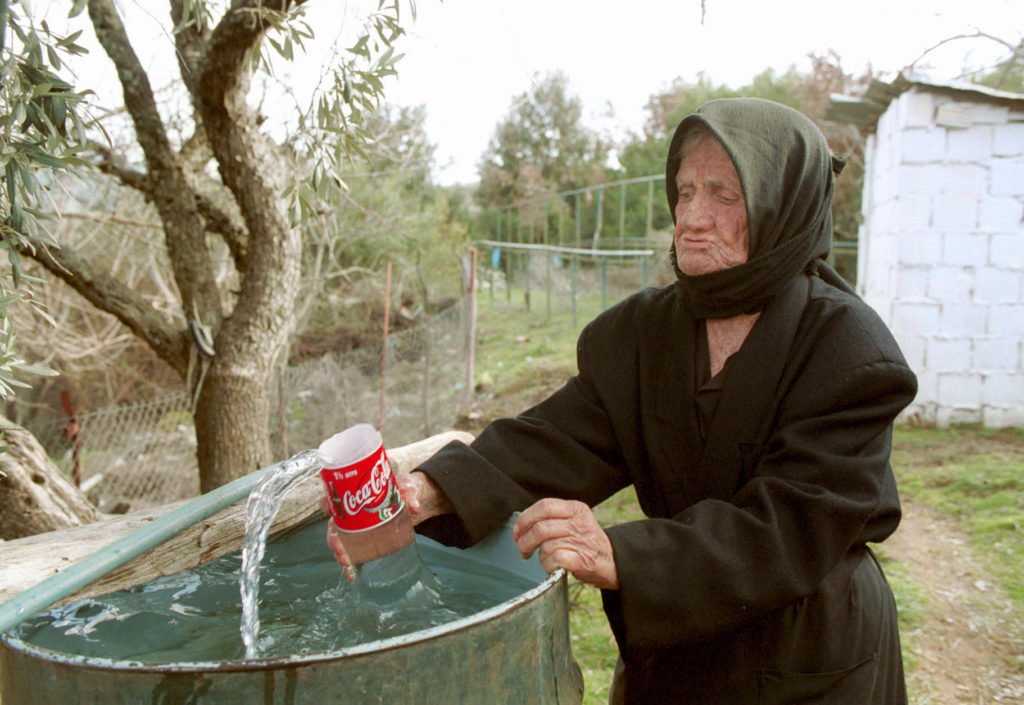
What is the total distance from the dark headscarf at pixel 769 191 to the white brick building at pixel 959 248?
6061mm

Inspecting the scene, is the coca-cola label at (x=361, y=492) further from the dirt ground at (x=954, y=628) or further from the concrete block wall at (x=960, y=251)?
the concrete block wall at (x=960, y=251)

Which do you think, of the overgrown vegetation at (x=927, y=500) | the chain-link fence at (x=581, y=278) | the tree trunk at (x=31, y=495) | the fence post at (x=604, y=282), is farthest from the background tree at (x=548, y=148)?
the tree trunk at (x=31, y=495)

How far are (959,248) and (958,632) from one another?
453cm

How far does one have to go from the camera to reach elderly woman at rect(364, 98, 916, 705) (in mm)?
1559

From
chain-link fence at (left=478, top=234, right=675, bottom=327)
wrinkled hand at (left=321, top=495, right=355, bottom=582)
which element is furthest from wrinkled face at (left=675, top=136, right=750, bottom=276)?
chain-link fence at (left=478, top=234, right=675, bottom=327)

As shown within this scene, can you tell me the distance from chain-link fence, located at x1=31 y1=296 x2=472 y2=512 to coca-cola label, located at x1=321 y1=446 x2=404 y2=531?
4.93 meters

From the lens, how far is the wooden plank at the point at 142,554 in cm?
185

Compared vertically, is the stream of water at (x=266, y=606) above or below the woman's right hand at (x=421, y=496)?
below

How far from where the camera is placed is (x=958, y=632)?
12.2ft

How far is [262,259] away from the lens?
13.7ft

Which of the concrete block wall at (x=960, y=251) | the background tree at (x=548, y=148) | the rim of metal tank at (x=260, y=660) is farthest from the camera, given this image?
the background tree at (x=548, y=148)

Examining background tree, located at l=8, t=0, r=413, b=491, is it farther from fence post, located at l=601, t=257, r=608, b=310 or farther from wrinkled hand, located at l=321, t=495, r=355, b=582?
fence post, located at l=601, t=257, r=608, b=310

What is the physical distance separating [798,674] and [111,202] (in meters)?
7.80

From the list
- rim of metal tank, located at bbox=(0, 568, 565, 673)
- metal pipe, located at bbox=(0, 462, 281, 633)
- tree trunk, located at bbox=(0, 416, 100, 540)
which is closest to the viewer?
rim of metal tank, located at bbox=(0, 568, 565, 673)
